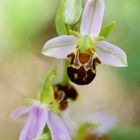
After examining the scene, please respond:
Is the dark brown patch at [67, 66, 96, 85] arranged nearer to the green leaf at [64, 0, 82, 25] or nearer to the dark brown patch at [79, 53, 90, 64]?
the dark brown patch at [79, 53, 90, 64]

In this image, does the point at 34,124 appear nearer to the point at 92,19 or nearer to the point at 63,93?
the point at 63,93

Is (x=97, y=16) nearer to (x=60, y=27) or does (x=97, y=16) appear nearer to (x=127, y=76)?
(x=60, y=27)

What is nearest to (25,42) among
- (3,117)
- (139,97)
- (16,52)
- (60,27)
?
(16,52)

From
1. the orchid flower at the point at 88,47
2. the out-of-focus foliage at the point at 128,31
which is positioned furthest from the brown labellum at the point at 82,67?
the out-of-focus foliage at the point at 128,31

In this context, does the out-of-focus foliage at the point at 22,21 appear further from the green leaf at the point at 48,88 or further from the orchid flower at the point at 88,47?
the orchid flower at the point at 88,47

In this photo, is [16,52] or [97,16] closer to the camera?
[97,16]

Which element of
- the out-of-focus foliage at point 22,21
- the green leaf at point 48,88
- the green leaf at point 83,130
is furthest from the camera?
the out-of-focus foliage at point 22,21
